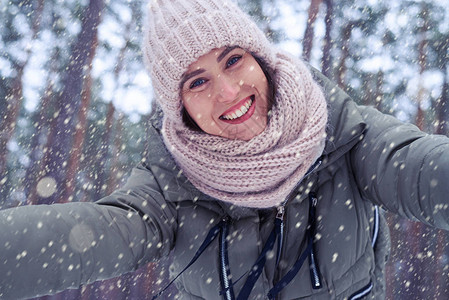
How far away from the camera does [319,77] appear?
1.71 meters

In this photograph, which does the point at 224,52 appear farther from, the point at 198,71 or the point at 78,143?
the point at 78,143

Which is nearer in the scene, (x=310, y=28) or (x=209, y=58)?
(x=209, y=58)

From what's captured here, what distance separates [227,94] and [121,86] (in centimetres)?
529

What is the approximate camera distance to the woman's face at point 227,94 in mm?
1482

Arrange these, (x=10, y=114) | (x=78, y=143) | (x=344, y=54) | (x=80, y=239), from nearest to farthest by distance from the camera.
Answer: (x=80, y=239)
(x=344, y=54)
(x=78, y=143)
(x=10, y=114)

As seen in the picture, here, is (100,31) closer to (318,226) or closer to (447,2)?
(447,2)

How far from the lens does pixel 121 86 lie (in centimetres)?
639

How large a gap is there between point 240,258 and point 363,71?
4947 mm

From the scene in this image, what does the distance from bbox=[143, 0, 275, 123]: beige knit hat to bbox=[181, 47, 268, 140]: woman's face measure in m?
0.04

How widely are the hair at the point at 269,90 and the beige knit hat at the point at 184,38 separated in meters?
0.02

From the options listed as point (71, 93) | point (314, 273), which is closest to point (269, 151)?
point (314, 273)

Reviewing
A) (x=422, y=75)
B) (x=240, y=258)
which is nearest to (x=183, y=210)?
(x=240, y=258)

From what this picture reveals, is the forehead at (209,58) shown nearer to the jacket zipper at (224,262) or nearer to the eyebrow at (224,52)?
the eyebrow at (224,52)

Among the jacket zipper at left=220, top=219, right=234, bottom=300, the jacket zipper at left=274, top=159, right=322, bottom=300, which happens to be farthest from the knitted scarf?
the jacket zipper at left=220, top=219, right=234, bottom=300
